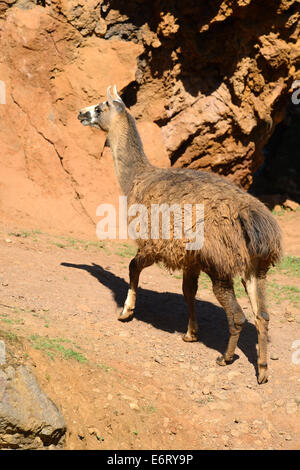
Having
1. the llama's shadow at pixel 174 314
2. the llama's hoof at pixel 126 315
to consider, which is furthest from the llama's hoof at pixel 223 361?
the llama's hoof at pixel 126 315

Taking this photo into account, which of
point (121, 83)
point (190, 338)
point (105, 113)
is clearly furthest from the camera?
point (121, 83)

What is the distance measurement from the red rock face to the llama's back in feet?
13.1

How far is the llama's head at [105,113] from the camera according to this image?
7.72 m

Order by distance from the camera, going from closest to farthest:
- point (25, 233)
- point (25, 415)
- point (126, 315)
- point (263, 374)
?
point (25, 415) < point (263, 374) < point (126, 315) < point (25, 233)

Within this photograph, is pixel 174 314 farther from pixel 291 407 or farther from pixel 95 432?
pixel 95 432

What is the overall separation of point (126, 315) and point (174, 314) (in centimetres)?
89

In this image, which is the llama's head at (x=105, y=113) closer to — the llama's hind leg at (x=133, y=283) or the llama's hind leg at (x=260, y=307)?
the llama's hind leg at (x=133, y=283)

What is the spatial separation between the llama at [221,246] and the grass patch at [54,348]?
1405mm

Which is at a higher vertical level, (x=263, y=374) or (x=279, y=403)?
(x=263, y=374)

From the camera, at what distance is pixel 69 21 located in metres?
10.6

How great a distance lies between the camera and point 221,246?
5879mm

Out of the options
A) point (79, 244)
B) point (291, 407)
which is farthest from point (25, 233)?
point (291, 407)

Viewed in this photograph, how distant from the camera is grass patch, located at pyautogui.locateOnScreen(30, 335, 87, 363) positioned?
17.4ft

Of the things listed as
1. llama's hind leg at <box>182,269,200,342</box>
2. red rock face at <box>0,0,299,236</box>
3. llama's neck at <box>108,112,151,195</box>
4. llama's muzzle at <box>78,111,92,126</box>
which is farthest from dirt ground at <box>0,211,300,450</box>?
llama's muzzle at <box>78,111,92,126</box>
